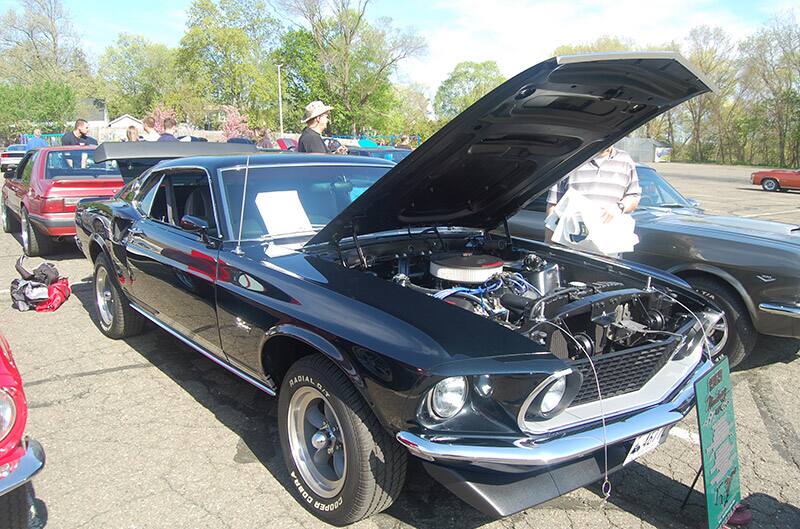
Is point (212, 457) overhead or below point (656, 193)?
below

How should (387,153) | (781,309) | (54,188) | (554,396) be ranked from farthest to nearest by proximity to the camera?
(387,153), (54,188), (781,309), (554,396)

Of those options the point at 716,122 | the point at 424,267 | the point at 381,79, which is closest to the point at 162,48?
the point at 381,79

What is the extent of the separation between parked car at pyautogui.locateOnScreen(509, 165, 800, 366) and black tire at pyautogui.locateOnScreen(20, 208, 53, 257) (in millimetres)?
7782

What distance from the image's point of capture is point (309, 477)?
2588 mm

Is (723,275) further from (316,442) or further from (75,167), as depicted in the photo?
(75,167)

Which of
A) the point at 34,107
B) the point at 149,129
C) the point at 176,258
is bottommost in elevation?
the point at 176,258

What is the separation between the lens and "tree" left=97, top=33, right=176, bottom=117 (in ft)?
240

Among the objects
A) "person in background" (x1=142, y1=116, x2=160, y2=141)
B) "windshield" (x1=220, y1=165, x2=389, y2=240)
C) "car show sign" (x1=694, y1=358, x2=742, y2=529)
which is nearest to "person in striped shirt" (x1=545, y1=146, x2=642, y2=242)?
"windshield" (x1=220, y1=165, x2=389, y2=240)

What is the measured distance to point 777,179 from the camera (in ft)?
77.4

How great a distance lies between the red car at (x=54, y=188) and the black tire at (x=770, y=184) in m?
26.0

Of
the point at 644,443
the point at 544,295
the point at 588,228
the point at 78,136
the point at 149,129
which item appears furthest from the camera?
the point at 78,136

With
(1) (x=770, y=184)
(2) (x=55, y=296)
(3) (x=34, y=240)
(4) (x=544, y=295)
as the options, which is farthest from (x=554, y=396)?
(1) (x=770, y=184)

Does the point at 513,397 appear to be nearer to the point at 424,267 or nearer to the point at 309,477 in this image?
the point at 309,477

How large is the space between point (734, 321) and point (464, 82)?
3915 inches
